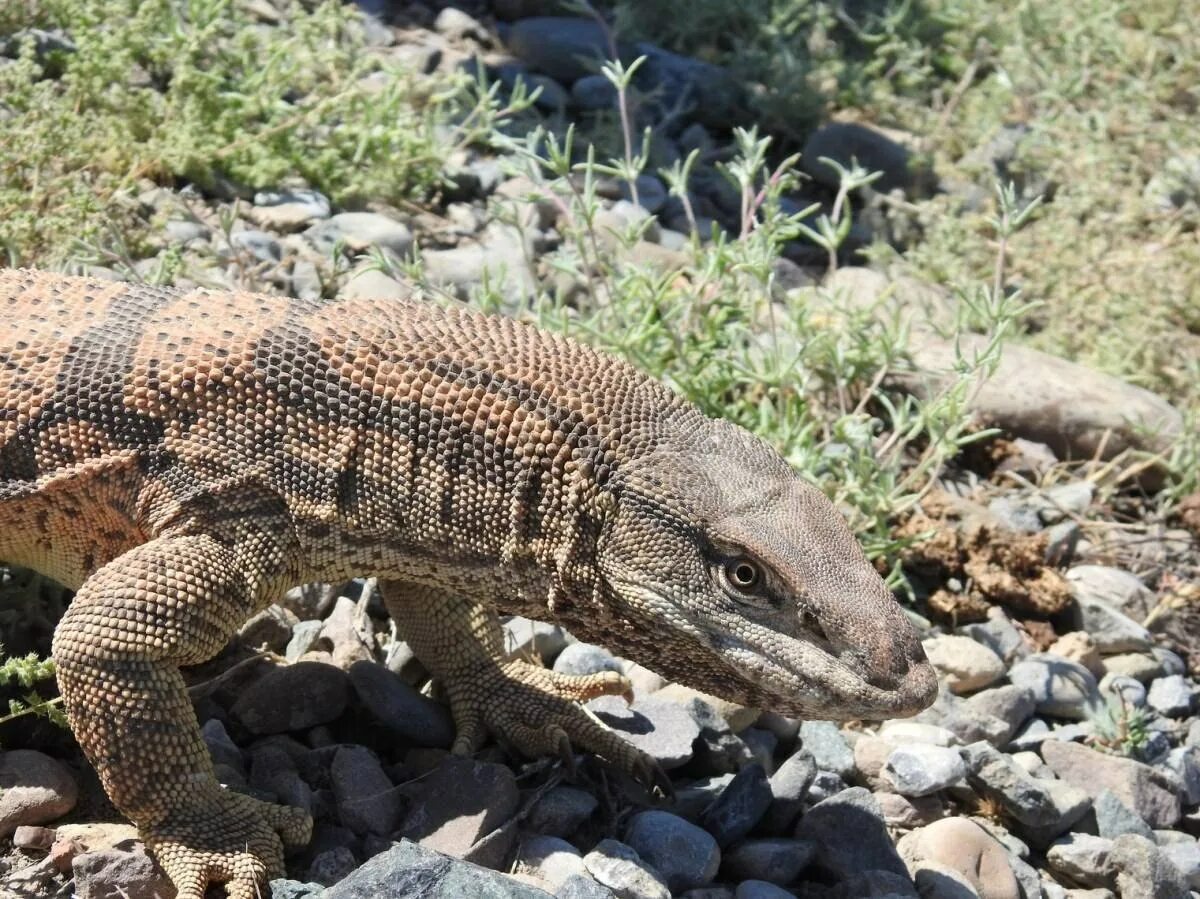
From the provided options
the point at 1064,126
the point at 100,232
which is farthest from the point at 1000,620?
the point at 1064,126

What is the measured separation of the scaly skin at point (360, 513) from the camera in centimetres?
498

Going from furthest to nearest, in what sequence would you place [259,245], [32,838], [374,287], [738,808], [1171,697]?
[259,245] → [374,287] → [1171,697] → [738,808] → [32,838]

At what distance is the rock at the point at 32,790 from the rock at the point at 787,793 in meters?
2.61

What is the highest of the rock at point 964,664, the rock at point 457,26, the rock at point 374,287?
the rock at point 457,26

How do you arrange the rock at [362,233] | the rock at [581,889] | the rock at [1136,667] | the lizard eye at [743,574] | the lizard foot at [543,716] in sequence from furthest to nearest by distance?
the rock at [362,233], the rock at [1136,667], the lizard foot at [543,716], the rock at [581,889], the lizard eye at [743,574]

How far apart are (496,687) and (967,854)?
1998 mm

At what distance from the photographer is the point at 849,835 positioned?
19.5ft

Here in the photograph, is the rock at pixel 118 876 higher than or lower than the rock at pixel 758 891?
higher

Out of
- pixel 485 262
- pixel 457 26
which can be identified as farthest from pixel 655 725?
pixel 457 26

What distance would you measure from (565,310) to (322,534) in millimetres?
2761

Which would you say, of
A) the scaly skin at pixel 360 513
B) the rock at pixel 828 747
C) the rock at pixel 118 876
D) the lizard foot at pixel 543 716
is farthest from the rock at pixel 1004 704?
the rock at pixel 118 876

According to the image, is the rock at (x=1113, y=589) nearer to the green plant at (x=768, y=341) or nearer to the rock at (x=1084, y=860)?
the green plant at (x=768, y=341)

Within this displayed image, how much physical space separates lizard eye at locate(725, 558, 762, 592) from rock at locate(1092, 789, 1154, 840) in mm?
2485

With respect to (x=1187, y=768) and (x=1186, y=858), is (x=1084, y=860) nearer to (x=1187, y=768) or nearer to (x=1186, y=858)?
(x=1186, y=858)
